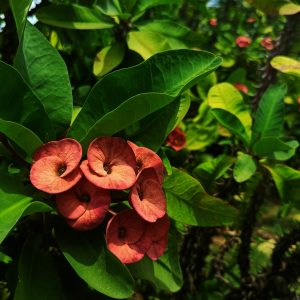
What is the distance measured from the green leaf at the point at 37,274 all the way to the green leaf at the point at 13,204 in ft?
0.52

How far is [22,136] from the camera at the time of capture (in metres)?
1.00

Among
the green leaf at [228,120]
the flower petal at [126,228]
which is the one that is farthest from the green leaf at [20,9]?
the green leaf at [228,120]

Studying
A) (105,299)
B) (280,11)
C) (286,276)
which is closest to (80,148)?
(105,299)

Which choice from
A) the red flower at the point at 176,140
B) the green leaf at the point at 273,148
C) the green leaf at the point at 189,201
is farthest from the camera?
the red flower at the point at 176,140

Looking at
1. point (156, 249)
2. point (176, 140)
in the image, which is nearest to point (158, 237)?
point (156, 249)

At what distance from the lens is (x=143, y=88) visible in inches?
41.6

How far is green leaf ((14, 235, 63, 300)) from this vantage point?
102 centimetres

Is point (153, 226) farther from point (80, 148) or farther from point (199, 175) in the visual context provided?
point (199, 175)

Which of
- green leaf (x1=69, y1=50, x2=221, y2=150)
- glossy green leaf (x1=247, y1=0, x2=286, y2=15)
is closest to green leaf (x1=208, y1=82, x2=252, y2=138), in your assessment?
glossy green leaf (x1=247, y1=0, x2=286, y2=15)

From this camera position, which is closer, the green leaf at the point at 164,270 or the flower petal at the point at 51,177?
the flower petal at the point at 51,177

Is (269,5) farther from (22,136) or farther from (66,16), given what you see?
(22,136)

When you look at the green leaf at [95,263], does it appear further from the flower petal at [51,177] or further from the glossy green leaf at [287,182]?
the glossy green leaf at [287,182]

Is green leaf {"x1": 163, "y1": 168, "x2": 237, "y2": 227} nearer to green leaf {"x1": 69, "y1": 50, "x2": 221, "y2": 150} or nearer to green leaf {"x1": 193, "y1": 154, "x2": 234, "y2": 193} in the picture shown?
green leaf {"x1": 69, "y1": 50, "x2": 221, "y2": 150}

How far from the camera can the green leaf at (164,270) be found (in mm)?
1135
